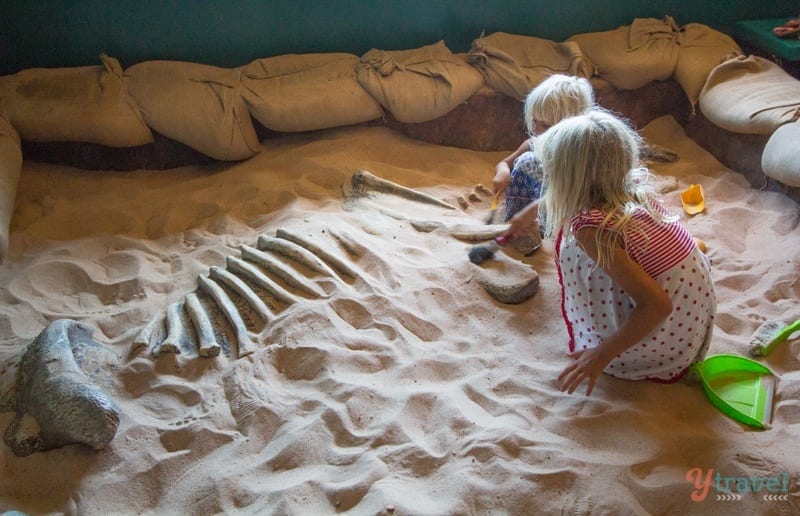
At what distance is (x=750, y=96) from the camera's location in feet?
13.1

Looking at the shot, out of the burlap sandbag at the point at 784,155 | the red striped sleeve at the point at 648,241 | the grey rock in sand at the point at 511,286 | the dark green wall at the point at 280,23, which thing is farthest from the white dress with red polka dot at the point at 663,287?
the dark green wall at the point at 280,23

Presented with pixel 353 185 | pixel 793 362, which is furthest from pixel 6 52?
pixel 793 362

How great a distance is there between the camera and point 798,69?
4695mm

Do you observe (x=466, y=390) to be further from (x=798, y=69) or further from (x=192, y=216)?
(x=798, y=69)

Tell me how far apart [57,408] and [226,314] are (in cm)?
75

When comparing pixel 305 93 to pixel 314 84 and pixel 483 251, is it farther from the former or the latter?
pixel 483 251

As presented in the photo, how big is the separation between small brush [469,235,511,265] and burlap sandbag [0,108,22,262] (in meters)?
2.17

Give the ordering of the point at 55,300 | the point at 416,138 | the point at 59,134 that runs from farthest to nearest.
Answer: the point at 416,138
the point at 59,134
the point at 55,300

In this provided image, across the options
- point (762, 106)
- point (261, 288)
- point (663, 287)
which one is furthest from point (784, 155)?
point (261, 288)

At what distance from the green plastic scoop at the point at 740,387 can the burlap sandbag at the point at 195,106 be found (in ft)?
9.82

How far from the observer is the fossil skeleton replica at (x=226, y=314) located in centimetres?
221

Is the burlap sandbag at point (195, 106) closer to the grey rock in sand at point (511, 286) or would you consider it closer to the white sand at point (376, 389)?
the white sand at point (376, 389)

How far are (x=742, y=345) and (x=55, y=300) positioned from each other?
9.85 feet

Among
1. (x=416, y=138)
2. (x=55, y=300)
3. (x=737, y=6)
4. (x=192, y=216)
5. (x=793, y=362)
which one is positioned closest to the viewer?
(x=793, y=362)
